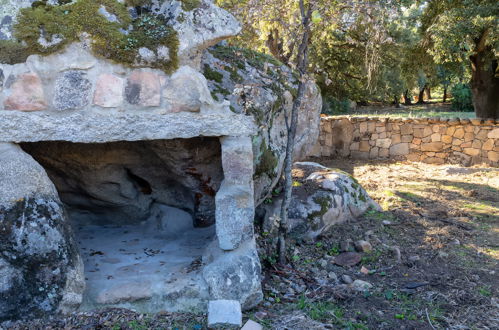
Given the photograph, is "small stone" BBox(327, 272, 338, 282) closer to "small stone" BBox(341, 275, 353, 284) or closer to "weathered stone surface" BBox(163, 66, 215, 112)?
"small stone" BBox(341, 275, 353, 284)

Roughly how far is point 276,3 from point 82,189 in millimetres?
2291

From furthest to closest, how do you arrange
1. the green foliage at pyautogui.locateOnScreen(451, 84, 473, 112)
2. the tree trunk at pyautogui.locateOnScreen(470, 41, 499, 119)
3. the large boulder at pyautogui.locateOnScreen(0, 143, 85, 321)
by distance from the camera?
the green foliage at pyautogui.locateOnScreen(451, 84, 473, 112), the tree trunk at pyautogui.locateOnScreen(470, 41, 499, 119), the large boulder at pyautogui.locateOnScreen(0, 143, 85, 321)

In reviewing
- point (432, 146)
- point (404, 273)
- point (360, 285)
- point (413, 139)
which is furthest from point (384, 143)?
point (360, 285)

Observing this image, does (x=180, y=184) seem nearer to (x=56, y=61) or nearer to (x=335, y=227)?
(x=56, y=61)

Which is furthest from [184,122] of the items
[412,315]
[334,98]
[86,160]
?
[334,98]

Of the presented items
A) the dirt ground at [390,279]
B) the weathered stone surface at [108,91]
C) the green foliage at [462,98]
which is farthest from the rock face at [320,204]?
the green foliage at [462,98]

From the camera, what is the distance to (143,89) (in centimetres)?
263

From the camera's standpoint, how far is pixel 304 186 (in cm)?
500

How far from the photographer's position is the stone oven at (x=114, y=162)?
2.45m

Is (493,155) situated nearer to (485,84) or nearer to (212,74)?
(485,84)

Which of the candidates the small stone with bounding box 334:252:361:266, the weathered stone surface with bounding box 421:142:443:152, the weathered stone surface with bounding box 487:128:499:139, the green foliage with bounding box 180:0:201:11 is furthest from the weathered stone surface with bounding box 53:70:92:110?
the weathered stone surface with bounding box 487:128:499:139

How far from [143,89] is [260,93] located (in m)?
1.25

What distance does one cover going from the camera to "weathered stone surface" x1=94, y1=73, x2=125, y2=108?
101 inches

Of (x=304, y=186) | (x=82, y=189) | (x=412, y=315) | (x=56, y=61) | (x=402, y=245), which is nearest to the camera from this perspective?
(x=56, y=61)
